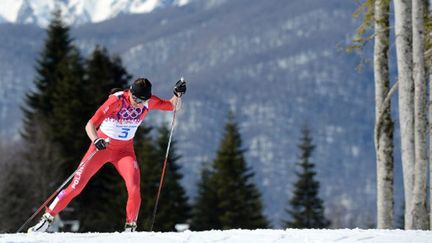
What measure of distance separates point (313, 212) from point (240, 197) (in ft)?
62.1

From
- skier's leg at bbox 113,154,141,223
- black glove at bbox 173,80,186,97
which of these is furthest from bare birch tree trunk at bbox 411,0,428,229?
skier's leg at bbox 113,154,141,223

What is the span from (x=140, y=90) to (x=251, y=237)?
281cm

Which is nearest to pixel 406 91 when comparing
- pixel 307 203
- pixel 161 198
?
pixel 161 198

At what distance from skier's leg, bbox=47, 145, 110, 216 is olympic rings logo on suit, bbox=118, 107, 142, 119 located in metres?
0.51

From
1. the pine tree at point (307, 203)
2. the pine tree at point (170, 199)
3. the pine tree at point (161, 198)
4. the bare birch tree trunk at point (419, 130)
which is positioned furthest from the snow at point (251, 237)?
the pine tree at point (307, 203)

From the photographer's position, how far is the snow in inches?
345

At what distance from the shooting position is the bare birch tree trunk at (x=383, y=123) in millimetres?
16109

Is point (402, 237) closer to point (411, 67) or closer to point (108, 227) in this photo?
point (411, 67)

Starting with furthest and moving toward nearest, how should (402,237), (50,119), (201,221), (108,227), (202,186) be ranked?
1. (202,186)
2. (201,221)
3. (50,119)
4. (108,227)
5. (402,237)

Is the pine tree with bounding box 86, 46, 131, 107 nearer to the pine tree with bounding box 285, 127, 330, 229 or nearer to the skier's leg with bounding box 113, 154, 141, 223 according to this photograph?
the pine tree with bounding box 285, 127, 330, 229

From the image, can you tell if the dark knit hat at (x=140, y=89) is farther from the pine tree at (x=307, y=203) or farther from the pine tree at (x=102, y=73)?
the pine tree at (x=307, y=203)

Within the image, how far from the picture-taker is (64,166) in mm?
42375

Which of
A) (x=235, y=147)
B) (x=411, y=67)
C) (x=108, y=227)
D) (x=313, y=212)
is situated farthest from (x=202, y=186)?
(x=411, y=67)

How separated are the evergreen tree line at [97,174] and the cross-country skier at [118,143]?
86.8 ft
